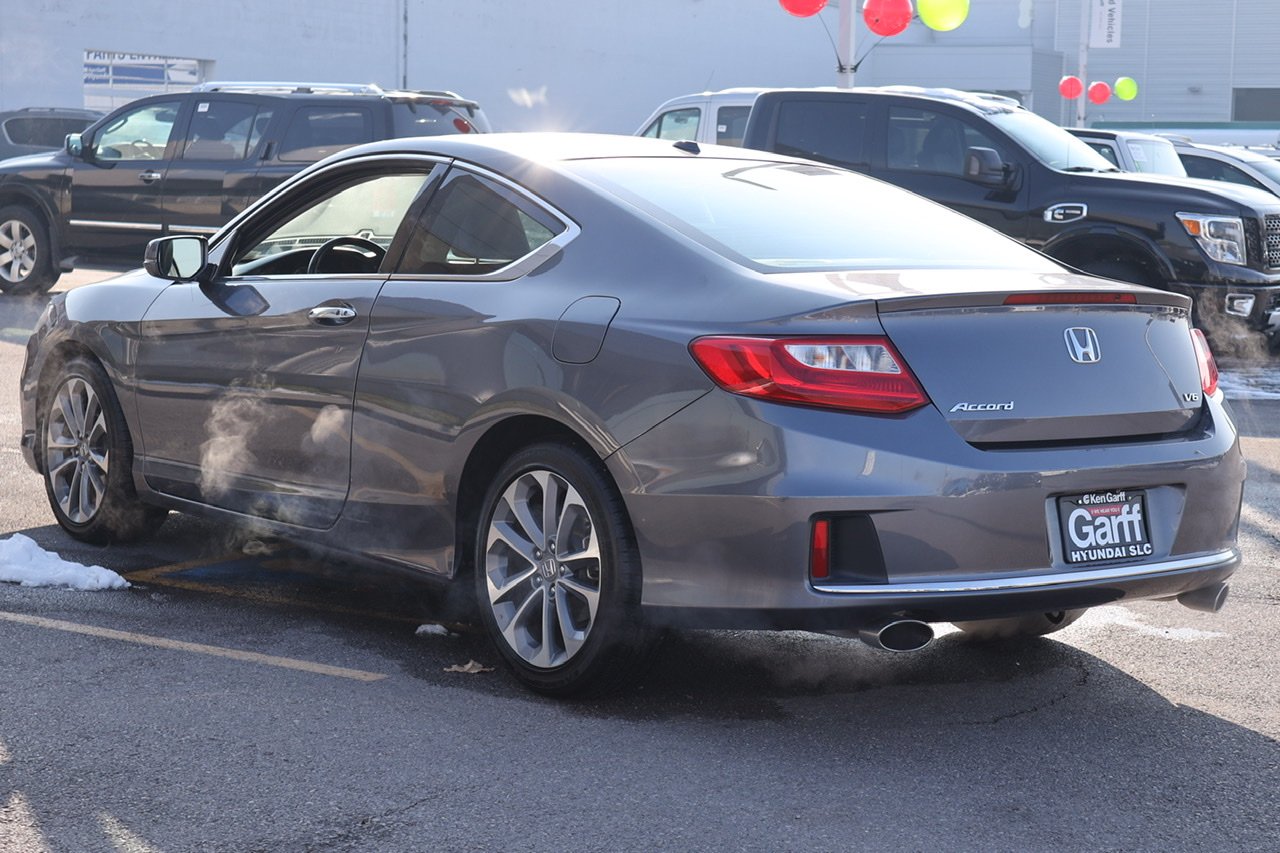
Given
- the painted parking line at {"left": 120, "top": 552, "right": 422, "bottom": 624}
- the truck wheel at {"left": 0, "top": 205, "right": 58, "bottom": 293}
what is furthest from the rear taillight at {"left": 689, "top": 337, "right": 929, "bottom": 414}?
the truck wheel at {"left": 0, "top": 205, "right": 58, "bottom": 293}

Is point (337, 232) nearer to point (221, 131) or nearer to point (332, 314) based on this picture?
point (332, 314)

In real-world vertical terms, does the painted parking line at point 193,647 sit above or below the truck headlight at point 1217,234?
below

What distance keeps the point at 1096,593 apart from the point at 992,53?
50.4 metres

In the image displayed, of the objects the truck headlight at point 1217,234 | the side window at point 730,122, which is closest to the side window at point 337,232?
the truck headlight at point 1217,234

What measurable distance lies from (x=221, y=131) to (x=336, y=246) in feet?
33.4

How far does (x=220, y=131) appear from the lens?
51.1ft

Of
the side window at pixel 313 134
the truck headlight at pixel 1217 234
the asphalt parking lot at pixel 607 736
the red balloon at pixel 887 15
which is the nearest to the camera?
the asphalt parking lot at pixel 607 736

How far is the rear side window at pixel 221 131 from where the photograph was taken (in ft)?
50.7

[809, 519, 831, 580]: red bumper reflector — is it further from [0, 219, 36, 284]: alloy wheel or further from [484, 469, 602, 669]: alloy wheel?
[0, 219, 36, 284]: alloy wheel

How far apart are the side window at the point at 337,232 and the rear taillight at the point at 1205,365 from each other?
246cm

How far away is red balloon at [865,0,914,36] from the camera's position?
57.5 ft

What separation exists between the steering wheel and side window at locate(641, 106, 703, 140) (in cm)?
1121

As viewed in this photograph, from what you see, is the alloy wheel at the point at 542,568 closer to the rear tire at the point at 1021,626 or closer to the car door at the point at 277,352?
the car door at the point at 277,352

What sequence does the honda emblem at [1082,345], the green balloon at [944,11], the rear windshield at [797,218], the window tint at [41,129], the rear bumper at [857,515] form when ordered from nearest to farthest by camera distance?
the rear bumper at [857,515] < the honda emblem at [1082,345] < the rear windshield at [797,218] < the green balloon at [944,11] < the window tint at [41,129]
